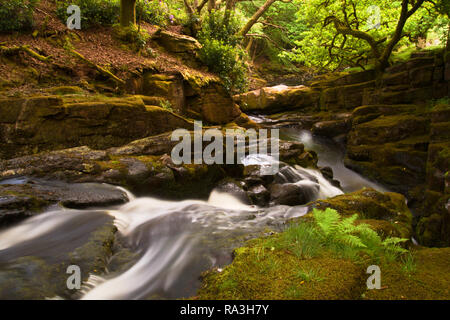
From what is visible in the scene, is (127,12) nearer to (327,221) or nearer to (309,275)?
(327,221)

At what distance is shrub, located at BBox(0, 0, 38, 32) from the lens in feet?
28.7

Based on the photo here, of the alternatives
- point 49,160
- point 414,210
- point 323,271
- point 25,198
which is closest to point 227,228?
point 323,271

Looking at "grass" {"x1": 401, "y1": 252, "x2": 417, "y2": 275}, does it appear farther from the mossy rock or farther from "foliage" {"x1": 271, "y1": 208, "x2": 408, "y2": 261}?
the mossy rock

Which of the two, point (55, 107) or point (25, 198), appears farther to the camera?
point (55, 107)

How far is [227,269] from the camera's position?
8.87 feet

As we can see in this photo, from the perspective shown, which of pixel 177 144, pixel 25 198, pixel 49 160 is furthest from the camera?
pixel 177 144

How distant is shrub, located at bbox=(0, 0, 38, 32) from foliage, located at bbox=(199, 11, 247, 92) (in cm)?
733

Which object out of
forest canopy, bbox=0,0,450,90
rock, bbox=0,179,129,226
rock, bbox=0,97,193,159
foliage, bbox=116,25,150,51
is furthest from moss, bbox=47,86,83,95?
forest canopy, bbox=0,0,450,90

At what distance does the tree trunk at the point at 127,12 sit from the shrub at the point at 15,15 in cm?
336

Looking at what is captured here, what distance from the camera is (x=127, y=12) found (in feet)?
38.7

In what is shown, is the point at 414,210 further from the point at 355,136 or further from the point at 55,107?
the point at 55,107
